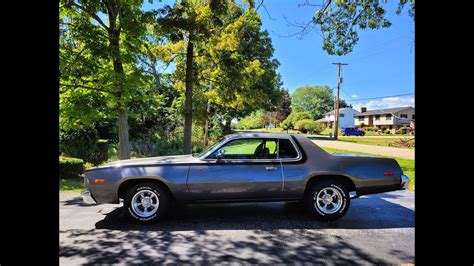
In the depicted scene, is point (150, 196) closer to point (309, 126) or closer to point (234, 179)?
point (234, 179)

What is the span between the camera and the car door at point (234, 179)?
504 cm

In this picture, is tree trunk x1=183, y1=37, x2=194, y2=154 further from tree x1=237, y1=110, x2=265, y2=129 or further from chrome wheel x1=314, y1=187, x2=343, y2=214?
tree x1=237, y1=110, x2=265, y2=129

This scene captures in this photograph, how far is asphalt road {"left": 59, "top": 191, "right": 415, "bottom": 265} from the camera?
12.2 feet

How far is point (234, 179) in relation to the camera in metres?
5.07

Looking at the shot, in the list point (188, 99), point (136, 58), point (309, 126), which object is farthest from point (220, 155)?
point (309, 126)

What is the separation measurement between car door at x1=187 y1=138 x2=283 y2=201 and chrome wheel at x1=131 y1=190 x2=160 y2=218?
2.03ft

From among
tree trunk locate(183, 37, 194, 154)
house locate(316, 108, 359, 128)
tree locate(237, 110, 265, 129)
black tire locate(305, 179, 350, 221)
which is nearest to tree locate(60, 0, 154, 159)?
tree trunk locate(183, 37, 194, 154)

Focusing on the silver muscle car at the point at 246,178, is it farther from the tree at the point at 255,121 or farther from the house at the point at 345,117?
Result: the house at the point at 345,117

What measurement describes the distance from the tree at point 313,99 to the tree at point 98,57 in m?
98.7
